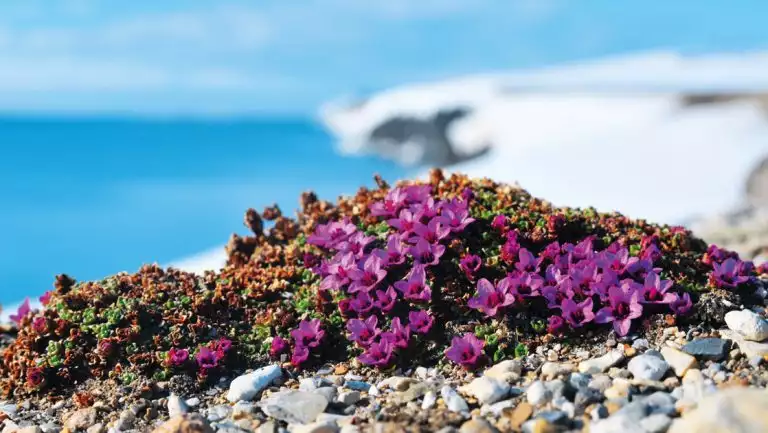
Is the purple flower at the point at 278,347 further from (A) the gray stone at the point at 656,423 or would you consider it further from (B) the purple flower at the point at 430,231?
(A) the gray stone at the point at 656,423

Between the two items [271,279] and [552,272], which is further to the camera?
[271,279]

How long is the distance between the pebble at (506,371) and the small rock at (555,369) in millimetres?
149

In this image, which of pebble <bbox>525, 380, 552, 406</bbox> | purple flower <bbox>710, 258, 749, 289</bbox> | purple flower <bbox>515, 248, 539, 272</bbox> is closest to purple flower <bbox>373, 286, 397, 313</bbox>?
purple flower <bbox>515, 248, 539, 272</bbox>

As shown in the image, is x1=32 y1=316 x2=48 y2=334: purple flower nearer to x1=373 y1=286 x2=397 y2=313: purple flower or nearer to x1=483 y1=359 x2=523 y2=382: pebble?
x1=373 y1=286 x2=397 y2=313: purple flower

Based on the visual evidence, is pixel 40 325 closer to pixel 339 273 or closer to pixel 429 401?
pixel 339 273

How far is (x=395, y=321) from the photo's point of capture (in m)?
5.15

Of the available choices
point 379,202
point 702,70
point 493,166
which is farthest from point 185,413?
point 702,70

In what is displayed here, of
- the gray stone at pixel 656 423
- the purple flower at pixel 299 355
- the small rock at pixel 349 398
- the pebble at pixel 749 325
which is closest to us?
the gray stone at pixel 656 423

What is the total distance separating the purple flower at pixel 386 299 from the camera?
5320mm

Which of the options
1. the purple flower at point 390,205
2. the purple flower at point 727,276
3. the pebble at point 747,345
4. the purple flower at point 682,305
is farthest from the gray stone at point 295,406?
the purple flower at point 727,276

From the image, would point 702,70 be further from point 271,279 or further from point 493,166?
point 271,279

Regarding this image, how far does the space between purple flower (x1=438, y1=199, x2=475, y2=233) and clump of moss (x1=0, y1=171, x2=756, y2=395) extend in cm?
1

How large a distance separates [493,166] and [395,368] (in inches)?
937

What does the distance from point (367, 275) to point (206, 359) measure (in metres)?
1.19
